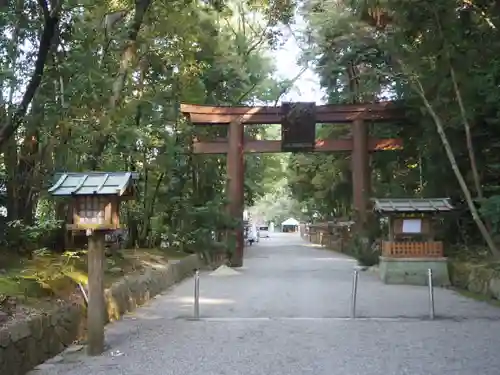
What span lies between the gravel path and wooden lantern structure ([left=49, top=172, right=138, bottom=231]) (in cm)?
159

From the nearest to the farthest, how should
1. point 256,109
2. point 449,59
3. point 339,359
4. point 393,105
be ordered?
point 339,359
point 449,59
point 393,105
point 256,109

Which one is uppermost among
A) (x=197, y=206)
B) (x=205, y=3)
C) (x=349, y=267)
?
(x=205, y=3)

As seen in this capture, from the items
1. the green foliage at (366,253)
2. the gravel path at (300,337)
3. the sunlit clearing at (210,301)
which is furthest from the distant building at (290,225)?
the gravel path at (300,337)

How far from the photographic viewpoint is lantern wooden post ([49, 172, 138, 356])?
677 cm

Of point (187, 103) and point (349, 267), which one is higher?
point (187, 103)

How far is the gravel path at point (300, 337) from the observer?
6227mm

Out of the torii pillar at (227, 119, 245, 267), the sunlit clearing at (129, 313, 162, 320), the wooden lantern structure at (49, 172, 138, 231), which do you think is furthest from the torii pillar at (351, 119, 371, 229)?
the wooden lantern structure at (49, 172, 138, 231)

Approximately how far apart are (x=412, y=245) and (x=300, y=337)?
28.1 feet

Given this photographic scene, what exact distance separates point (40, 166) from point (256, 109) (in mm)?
12622

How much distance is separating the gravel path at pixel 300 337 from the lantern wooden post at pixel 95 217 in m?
0.42

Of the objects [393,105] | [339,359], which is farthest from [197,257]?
[339,359]

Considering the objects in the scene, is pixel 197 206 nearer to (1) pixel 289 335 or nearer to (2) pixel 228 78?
(2) pixel 228 78

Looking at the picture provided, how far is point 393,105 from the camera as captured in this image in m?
20.5

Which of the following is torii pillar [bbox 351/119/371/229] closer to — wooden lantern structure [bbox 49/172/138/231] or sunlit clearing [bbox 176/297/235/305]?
sunlit clearing [bbox 176/297/235/305]
